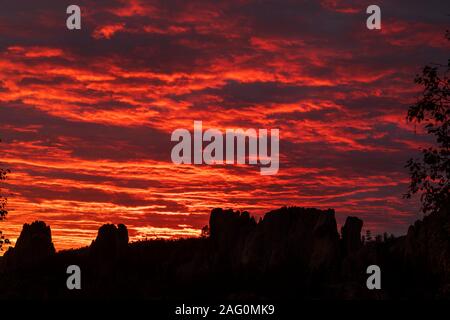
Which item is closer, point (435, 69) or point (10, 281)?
point (435, 69)

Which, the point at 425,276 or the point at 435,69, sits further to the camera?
the point at 425,276

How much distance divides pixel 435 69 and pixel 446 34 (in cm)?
298
